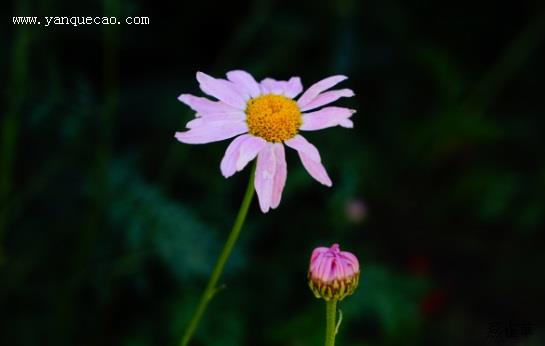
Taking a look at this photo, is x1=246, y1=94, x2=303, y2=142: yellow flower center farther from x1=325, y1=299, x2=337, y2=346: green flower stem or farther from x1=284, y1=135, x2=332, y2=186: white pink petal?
x1=325, y1=299, x2=337, y2=346: green flower stem

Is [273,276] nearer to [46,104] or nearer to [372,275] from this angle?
[372,275]

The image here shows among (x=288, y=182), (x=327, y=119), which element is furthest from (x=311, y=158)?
(x=288, y=182)

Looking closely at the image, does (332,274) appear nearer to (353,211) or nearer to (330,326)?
(330,326)

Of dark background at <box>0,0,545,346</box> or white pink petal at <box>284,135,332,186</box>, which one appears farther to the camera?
dark background at <box>0,0,545,346</box>

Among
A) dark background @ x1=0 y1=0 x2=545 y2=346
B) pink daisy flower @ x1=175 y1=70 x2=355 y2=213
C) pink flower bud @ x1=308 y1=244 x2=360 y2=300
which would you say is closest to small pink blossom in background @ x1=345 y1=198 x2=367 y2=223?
dark background @ x1=0 y1=0 x2=545 y2=346

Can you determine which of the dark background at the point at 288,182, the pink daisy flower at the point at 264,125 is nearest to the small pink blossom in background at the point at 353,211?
the dark background at the point at 288,182

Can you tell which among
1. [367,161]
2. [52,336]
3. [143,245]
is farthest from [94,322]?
[367,161]
